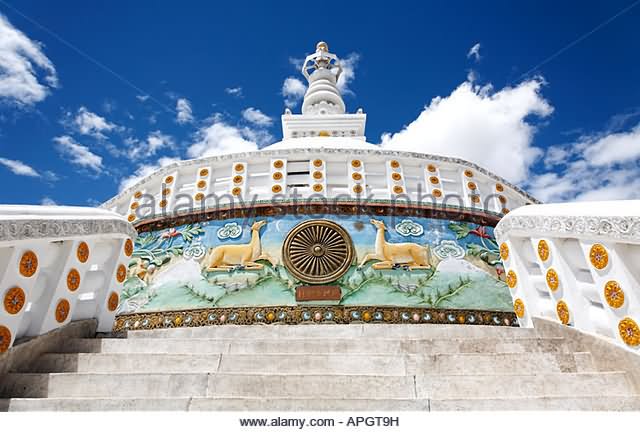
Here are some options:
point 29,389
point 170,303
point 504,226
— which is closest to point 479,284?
point 504,226

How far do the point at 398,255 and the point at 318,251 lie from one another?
163cm

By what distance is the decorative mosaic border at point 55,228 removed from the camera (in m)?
3.41

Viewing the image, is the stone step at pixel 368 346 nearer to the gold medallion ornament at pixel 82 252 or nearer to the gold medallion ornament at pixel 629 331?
the gold medallion ornament at pixel 629 331

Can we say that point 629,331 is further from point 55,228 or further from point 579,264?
point 55,228

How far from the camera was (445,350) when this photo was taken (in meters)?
4.16

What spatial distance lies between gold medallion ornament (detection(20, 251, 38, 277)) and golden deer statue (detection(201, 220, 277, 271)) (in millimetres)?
4167

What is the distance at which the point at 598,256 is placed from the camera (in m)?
3.63

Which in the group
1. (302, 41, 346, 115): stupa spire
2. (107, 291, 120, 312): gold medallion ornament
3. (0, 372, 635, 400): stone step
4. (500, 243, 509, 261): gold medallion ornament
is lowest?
(0, 372, 635, 400): stone step

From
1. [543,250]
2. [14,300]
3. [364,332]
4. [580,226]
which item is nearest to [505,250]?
[543,250]

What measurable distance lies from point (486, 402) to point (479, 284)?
5.36m

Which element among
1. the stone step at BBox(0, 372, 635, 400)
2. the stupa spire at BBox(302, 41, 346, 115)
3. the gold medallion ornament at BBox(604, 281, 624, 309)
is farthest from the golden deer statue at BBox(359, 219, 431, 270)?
the stupa spire at BBox(302, 41, 346, 115)

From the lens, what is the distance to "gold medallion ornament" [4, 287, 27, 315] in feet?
11.7

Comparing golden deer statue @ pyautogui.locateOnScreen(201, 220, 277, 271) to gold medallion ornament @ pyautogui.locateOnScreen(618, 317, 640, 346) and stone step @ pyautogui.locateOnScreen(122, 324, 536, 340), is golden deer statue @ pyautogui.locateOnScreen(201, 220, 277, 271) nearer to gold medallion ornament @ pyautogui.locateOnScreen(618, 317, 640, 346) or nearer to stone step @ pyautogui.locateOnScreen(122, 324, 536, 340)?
stone step @ pyautogui.locateOnScreen(122, 324, 536, 340)

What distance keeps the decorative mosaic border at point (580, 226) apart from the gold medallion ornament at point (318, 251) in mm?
3387
